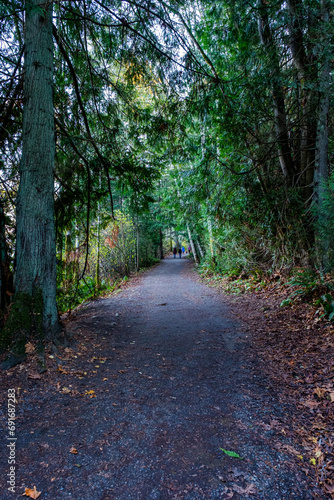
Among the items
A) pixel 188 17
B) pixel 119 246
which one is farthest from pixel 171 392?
pixel 119 246

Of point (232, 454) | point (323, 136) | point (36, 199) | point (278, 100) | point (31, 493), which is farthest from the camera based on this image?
point (278, 100)

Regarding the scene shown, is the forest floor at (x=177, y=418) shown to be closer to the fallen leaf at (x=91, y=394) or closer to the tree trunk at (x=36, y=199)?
the fallen leaf at (x=91, y=394)

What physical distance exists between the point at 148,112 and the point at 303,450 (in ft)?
20.0

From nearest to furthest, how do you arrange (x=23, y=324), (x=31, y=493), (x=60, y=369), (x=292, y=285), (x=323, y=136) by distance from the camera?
(x=31, y=493) < (x=60, y=369) < (x=23, y=324) < (x=323, y=136) < (x=292, y=285)

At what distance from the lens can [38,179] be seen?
3305 millimetres

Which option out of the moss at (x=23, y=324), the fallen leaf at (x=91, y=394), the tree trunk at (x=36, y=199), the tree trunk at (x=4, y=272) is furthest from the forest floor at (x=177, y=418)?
the tree trunk at (x=4, y=272)

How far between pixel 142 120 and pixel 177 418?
564 cm

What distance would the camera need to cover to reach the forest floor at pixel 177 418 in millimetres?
1691

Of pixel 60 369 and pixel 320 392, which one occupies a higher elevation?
pixel 60 369

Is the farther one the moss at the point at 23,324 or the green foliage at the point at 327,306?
the green foliage at the point at 327,306

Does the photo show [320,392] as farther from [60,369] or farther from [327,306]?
[60,369]

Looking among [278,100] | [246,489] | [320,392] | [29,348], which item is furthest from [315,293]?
[29,348]

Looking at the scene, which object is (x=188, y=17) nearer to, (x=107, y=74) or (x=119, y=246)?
(x=107, y=74)

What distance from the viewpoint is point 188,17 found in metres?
4.97
